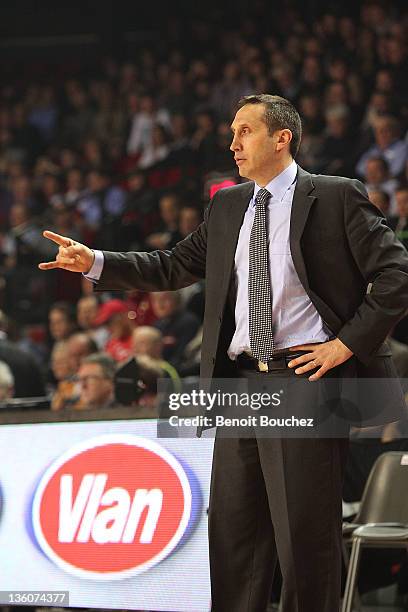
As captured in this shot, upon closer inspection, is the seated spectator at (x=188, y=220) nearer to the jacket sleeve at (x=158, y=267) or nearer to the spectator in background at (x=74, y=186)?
the spectator in background at (x=74, y=186)

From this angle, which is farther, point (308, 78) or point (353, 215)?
point (308, 78)

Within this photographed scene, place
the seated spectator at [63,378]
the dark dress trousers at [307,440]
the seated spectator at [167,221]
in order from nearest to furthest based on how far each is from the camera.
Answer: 1. the dark dress trousers at [307,440]
2. the seated spectator at [63,378]
3. the seated spectator at [167,221]

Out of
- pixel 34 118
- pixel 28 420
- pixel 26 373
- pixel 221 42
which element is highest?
pixel 221 42

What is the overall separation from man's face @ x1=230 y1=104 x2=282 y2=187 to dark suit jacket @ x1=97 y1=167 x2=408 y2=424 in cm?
11

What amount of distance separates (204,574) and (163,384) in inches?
40.5

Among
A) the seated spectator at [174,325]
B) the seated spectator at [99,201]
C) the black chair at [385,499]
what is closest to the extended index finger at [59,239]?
the black chair at [385,499]

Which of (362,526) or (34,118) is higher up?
(34,118)

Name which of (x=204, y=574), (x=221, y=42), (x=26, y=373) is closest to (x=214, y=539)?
(x=204, y=574)

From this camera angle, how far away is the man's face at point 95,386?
16.8 feet

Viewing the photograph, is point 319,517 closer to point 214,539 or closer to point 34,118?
point 214,539

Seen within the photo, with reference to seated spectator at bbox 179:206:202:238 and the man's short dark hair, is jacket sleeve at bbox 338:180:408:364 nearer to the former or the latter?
the man's short dark hair

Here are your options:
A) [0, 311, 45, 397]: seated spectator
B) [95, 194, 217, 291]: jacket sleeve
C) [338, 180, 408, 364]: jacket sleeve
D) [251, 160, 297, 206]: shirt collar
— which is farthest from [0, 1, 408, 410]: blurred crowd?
[338, 180, 408, 364]: jacket sleeve

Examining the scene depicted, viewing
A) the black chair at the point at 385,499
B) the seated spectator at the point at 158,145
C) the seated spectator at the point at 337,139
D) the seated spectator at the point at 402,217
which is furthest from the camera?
the seated spectator at the point at 158,145

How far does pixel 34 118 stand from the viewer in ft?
42.7
